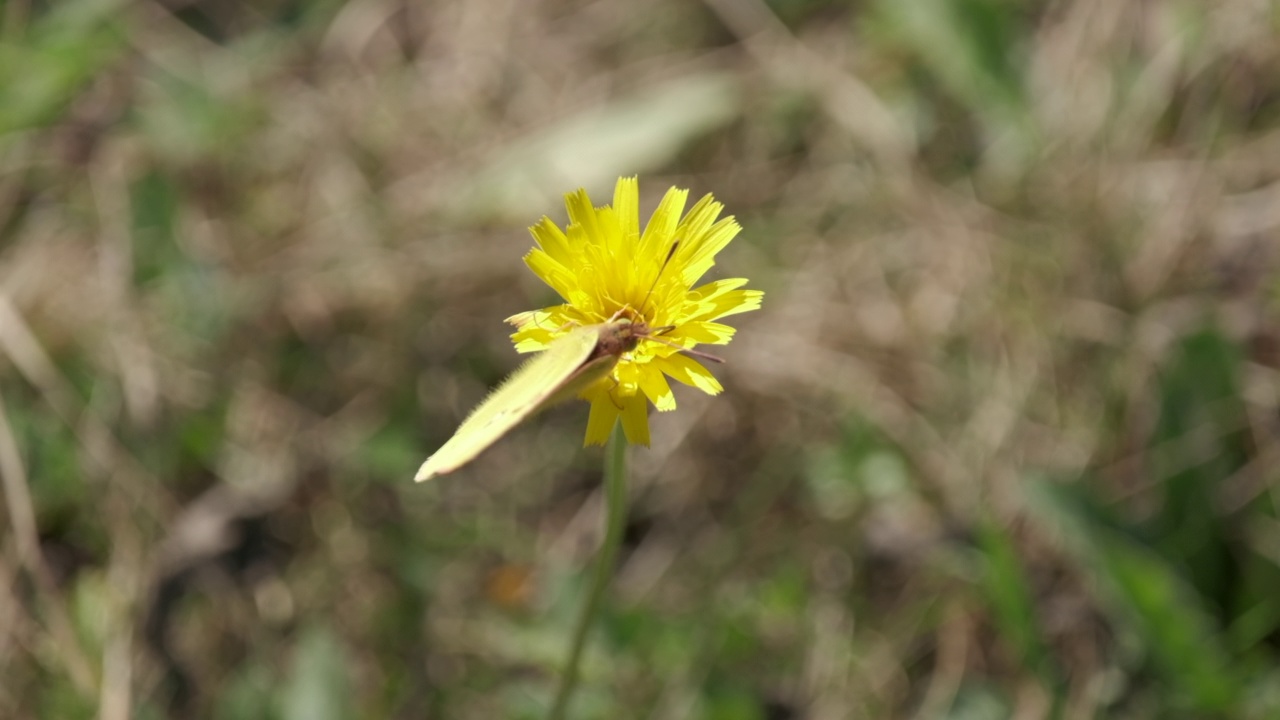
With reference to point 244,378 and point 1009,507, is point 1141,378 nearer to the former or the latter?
point 1009,507

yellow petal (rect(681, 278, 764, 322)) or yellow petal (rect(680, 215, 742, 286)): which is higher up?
yellow petal (rect(680, 215, 742, 286))

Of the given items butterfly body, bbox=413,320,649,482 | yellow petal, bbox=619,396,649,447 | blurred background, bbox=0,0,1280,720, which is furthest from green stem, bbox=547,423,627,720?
blurred background, bbox=0,0,1280,720

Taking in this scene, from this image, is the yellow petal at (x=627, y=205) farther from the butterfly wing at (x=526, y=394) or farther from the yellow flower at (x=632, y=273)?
the butterfly wing at (x=526, y=394)

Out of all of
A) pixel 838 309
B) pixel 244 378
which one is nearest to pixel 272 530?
pixel 244 378

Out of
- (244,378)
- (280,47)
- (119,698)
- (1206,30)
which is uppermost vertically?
(1206,30)

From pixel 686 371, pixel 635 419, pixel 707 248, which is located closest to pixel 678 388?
pixel 707 248

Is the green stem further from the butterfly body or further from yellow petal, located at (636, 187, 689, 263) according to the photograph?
yellow petal, located at (636, 187, 689, 263)
